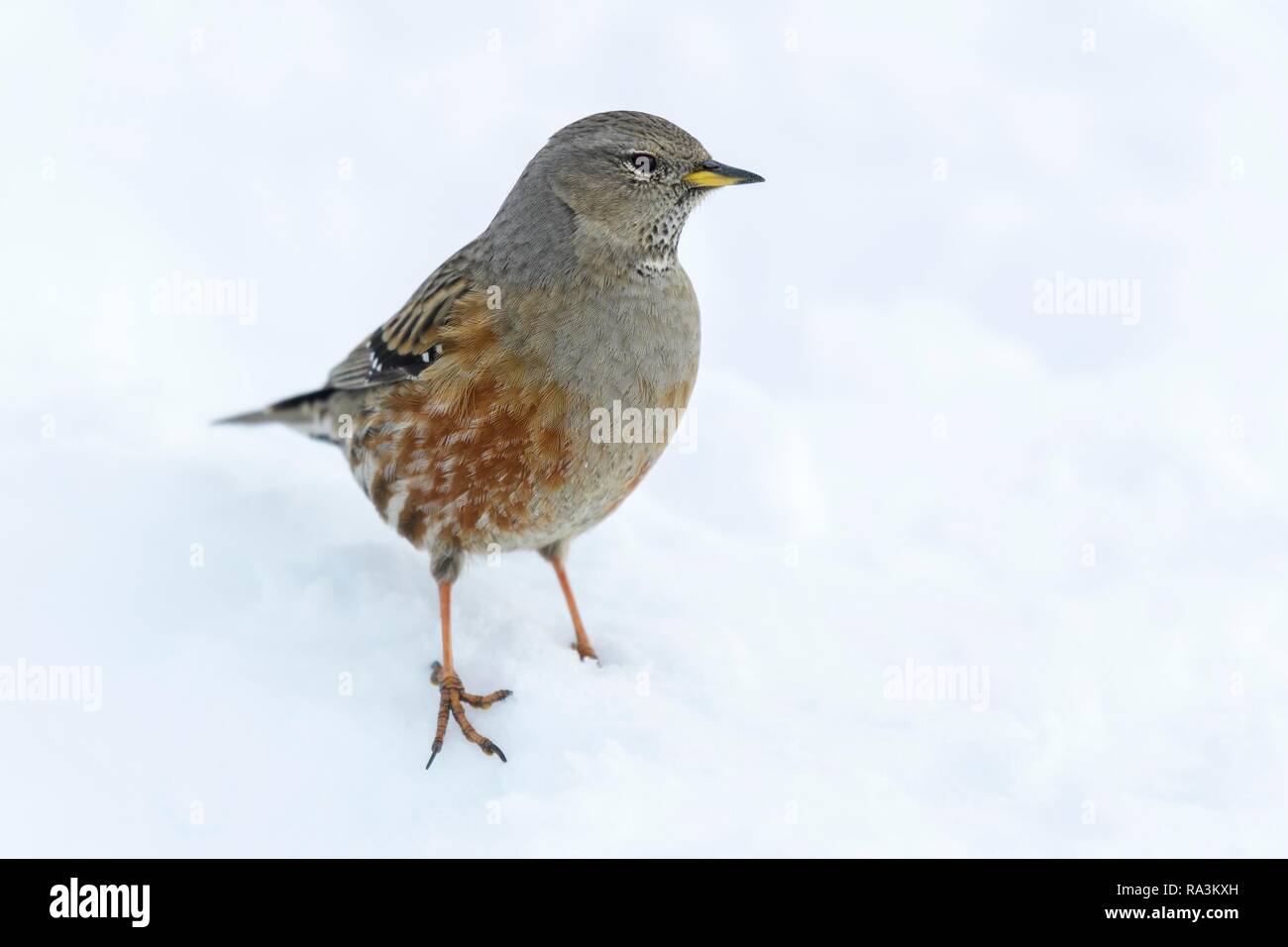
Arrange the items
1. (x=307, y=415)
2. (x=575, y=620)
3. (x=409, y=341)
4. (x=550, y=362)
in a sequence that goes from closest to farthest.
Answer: (x=550, y=362), (x=409, y=341), (x=575, y=620), (x=307, y=415)

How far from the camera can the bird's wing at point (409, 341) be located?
20.2 ft

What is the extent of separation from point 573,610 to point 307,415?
2.03 meters

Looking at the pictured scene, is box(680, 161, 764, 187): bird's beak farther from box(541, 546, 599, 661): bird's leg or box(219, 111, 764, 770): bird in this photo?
box(541, 546, 599, 661): bird's leg

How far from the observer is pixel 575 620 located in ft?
21.7

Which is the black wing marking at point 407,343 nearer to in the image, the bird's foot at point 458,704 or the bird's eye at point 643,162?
the bird's eye at point 643,162

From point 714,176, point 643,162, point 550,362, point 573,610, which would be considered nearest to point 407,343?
point 550,362

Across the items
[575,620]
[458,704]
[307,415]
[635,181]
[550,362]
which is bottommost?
[458,704]

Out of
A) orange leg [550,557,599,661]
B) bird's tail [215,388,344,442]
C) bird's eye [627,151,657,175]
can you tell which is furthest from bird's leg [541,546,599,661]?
bird's eye [627,151,657,175]

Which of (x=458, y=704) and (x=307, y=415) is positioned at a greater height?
(x=307, y=415)

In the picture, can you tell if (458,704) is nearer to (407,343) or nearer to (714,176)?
(407,343)

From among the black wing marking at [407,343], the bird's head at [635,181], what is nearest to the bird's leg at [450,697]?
the black wing marking at [407,343]

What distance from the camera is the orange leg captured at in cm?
653

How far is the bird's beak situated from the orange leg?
210cm

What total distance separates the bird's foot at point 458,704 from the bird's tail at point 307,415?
168 cm
